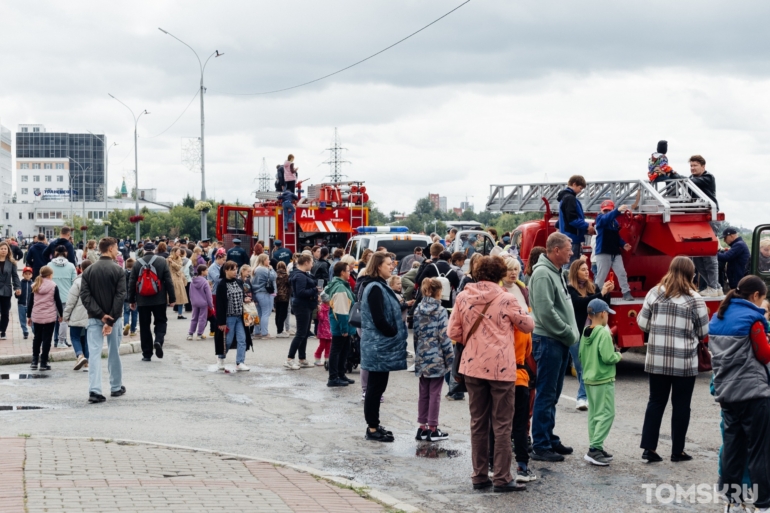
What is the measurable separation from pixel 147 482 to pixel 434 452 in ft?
9.52

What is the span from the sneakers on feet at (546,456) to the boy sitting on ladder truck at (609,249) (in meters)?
5.30

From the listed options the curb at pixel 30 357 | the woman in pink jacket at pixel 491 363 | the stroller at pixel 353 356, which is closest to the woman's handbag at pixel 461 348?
the woman in pink jacket at pixel 491 363

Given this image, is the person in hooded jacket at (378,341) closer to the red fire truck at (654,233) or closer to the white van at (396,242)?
the red fire truck at (654,233)

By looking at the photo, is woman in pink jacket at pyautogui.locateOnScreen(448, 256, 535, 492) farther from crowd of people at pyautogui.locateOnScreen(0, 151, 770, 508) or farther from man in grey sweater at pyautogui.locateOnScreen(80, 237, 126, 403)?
man in grey sweater at pyautogui.locateOnScreen(80, 237, 126, 403)

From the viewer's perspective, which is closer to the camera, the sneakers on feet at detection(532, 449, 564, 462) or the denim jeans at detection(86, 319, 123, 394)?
the sneakers on feet at detection(532, 449, 564, 462)

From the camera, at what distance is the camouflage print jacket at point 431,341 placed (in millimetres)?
9438

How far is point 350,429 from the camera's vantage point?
1005 centimetres

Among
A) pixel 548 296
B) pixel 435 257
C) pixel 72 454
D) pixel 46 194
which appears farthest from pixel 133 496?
pixel 46 194

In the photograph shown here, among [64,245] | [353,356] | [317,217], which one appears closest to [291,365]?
[353,356]

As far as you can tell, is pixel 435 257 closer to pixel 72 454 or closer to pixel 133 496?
pixel 72 454

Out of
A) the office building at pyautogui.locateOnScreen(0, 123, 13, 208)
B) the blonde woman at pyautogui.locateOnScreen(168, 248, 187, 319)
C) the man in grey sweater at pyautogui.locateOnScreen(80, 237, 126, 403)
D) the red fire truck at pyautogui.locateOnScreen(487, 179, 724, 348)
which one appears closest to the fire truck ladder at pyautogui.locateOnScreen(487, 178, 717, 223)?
the red fire truck at pyautogui.locateOnScreen(487, 179, 724, 348)

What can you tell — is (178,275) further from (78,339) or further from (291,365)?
(291,365)

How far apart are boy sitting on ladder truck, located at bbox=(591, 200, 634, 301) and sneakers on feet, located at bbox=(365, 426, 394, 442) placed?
520cm

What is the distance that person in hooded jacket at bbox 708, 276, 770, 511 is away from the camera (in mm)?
6773
